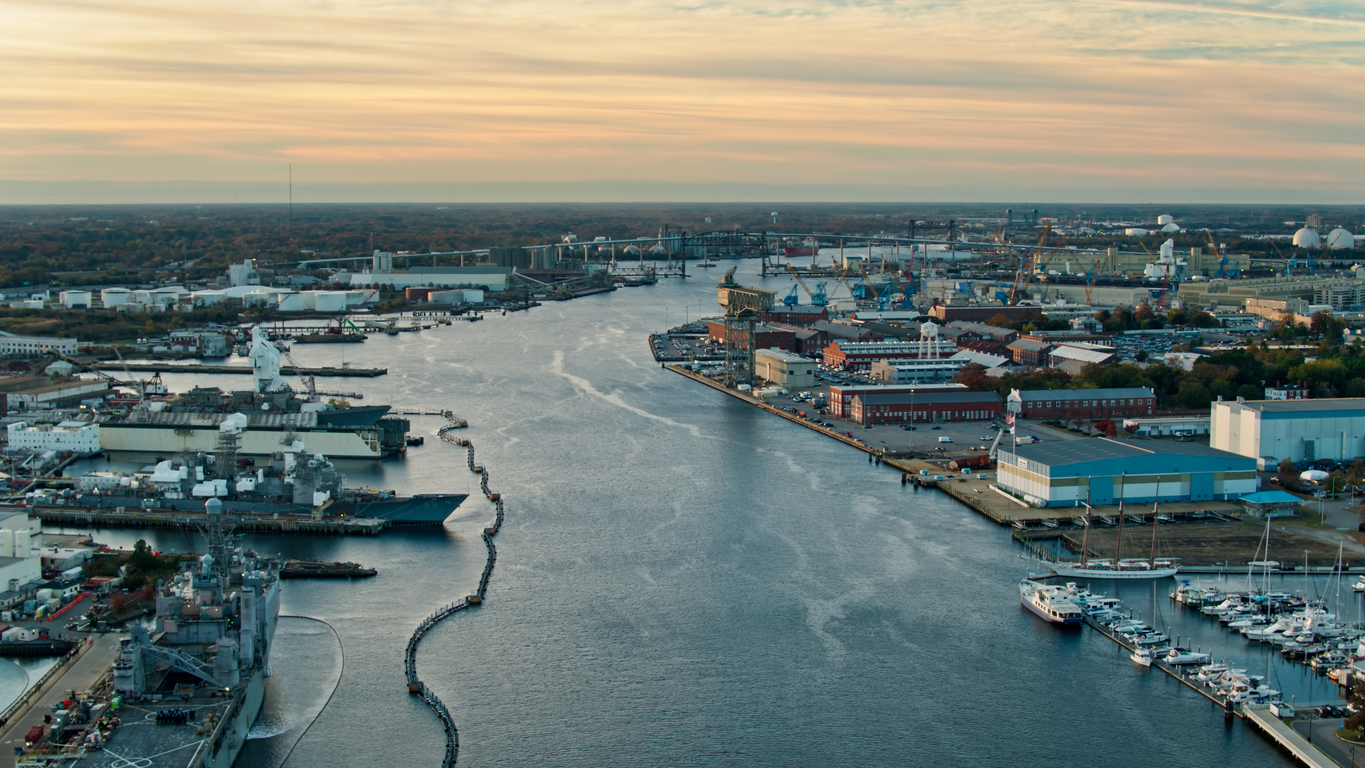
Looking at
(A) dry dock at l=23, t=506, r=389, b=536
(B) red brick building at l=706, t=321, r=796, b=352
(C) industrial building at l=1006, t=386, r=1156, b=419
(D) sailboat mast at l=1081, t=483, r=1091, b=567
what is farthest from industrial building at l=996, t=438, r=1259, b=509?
(B) red brick building at l=706, t=321, r=796, b=352

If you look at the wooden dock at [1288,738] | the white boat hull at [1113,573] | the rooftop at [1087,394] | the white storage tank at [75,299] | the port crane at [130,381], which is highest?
the white storage tank at [75,299]

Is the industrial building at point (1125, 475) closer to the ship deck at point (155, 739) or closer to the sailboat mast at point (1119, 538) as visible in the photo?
the sailboat mast at point (1119, 538)

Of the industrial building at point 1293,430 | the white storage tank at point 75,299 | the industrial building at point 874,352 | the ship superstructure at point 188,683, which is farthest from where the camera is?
the white storage tank at point 75,299

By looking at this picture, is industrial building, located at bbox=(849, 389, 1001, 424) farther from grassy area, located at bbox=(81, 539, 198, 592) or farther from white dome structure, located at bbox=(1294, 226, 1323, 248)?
white dome structure, located at bbox=(1294, 226, 1323, 248)

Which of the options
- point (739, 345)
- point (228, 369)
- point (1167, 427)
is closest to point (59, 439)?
point (228, 369)

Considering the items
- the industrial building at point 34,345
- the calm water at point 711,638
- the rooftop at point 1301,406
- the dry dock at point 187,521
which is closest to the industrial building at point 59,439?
the dry dock at point 187,521

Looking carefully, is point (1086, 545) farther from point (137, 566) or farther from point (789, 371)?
point (789, 371)

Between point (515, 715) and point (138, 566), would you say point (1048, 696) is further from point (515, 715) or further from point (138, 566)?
point (138, 566)
